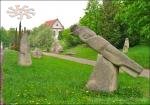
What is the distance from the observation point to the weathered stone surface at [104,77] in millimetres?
15400

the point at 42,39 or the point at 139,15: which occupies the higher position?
the point at 139,15

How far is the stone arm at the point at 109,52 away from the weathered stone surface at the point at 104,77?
0.21m

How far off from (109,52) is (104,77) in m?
0.93

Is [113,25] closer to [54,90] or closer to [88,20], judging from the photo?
[88,20]

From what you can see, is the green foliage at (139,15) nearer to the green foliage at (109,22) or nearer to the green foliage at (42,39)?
the green foliage at (109,22)

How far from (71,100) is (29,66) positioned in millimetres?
12202

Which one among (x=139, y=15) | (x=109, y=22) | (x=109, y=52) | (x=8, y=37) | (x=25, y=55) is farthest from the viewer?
(x=8, y=37)

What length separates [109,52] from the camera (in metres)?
15.7

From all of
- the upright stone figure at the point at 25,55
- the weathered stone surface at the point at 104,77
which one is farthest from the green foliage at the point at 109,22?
the weathered stone surface at the point at 104,77

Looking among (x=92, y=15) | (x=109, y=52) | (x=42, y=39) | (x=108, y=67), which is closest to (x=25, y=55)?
(x=109, y=52)

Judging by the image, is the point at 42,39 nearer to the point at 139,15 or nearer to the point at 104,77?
the point at 139,15

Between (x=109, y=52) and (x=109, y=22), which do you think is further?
(x=109, y=22)

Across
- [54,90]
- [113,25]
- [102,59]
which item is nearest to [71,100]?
[54,90]

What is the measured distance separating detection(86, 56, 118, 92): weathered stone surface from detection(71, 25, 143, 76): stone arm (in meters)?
0.21
